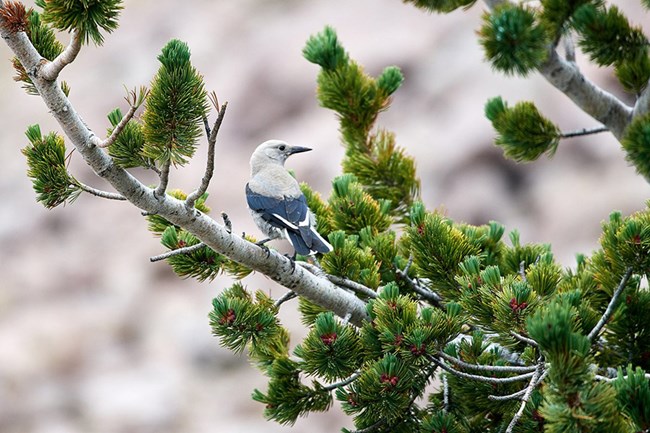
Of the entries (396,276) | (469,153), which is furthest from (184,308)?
(396,276)

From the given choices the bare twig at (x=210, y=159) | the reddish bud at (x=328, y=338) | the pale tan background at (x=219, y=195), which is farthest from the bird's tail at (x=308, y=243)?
the pale tan background at (x=219, y=195)

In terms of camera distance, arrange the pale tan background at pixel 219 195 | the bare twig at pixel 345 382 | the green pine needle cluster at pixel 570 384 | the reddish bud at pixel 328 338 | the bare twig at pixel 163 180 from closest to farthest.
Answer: the green pine needle cluster at pixel 570 384 < the bare twig at pixel 163 180 < the reddish bud at pixel 328 338 < the bare twig at pixel 345 382 < the pale tan background at pixel 219 195

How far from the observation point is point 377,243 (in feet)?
10.0

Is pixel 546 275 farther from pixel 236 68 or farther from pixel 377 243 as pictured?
pixel 236 68

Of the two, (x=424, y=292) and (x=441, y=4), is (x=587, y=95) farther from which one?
(x=424, y=292)

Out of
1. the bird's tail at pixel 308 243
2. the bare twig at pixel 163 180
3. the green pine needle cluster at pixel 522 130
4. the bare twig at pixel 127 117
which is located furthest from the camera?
the green pine needle cluster at pixel 522 130

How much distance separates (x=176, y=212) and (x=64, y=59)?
0.57 metres

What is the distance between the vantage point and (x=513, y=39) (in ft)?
10.4

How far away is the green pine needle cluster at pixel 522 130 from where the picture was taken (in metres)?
3.64

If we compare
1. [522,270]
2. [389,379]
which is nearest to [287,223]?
[522,270]

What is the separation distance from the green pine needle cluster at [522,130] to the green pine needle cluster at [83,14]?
2.24 meters

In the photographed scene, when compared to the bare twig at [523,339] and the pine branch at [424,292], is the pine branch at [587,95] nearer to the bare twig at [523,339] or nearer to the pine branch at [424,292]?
the pine branch at [424,292]

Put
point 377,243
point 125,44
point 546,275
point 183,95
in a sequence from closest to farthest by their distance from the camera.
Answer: point 183,95 → point 546,275 → point 377,243 → point 125,44

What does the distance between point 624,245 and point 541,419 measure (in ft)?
2.04
